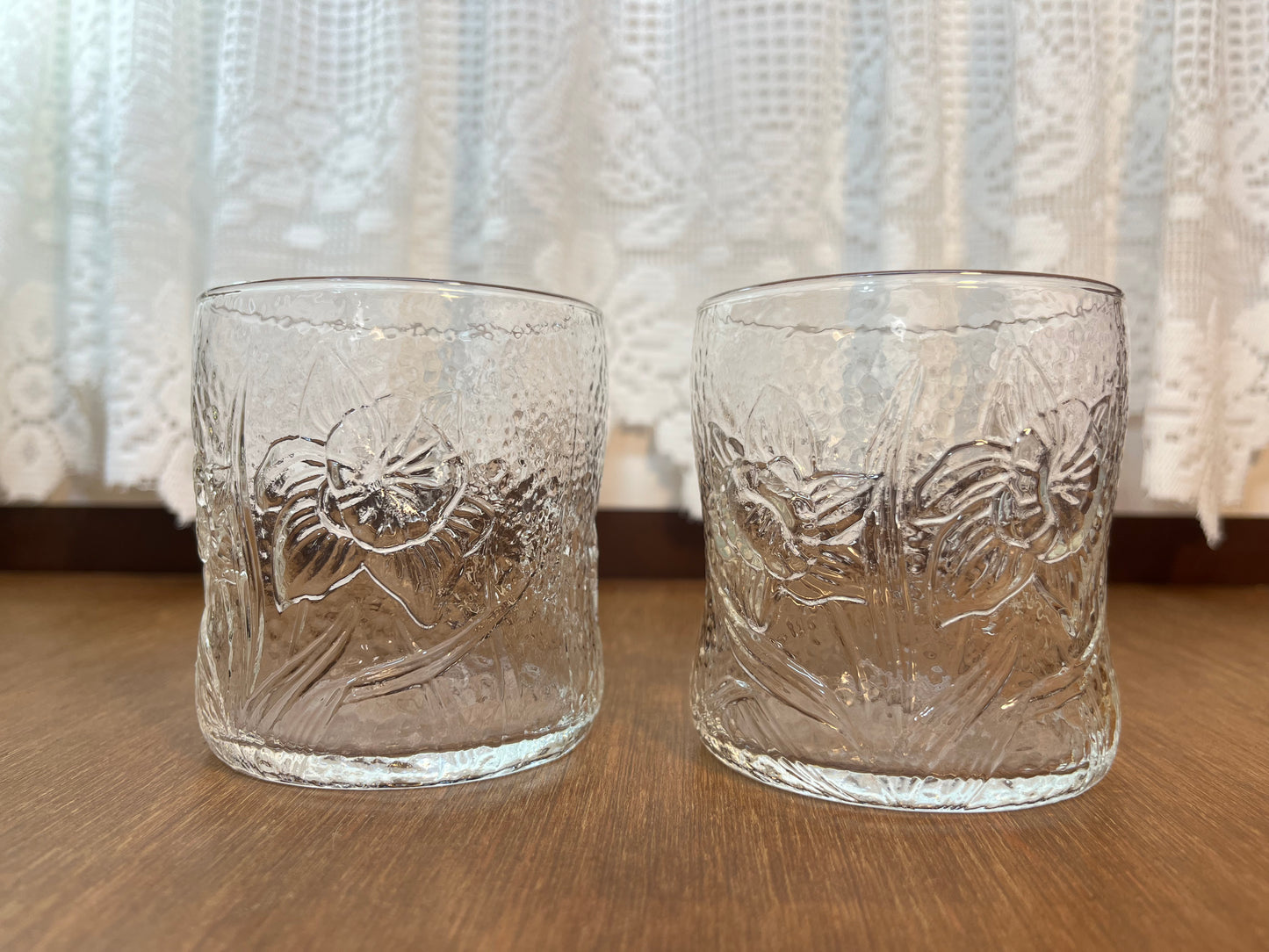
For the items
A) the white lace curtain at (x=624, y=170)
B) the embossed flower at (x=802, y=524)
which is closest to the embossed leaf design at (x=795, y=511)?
the embossed flower at (x=802, y=524)

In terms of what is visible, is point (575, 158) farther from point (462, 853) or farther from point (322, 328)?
point (462, 853)

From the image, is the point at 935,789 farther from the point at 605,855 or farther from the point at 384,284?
the point at 384,284

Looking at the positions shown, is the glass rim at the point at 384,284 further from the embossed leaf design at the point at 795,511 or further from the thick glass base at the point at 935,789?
the thick glass base at the point at 935,789

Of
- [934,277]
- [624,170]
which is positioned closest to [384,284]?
[934,277]

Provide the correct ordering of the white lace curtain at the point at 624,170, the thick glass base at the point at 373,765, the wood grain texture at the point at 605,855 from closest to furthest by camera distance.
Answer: the wood grain texture at the point at 605,855 → the thick glass base at the point at 373,765 → the white lace curtain at the point at 624,170

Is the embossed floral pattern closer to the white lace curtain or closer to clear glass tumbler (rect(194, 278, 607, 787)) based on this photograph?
clear glass tumbler (rect(194, 278, 607, 787))

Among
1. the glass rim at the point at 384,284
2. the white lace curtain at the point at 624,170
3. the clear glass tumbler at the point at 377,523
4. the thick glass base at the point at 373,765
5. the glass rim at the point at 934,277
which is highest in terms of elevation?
the white lace curtain at the point at 624,170

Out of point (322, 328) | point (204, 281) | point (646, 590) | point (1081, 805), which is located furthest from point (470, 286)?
point (204, 281)
